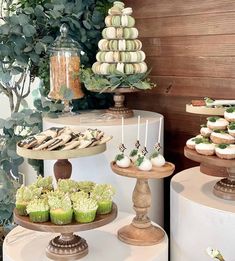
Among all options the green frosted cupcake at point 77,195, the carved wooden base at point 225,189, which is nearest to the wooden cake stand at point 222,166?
the carved wooden base at point 225,189

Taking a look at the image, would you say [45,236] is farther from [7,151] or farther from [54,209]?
[7,151]

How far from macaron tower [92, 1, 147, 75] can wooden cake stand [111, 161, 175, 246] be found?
51 centimetres

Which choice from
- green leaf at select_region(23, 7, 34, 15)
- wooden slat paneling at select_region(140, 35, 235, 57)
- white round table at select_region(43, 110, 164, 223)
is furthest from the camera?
green leaf at select_region(23, 7, 34, 15)

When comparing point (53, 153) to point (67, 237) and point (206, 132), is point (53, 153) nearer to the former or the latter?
point (67, 237)

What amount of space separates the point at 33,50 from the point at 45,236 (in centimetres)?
98

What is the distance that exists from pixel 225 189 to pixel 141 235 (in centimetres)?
33

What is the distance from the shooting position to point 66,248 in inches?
51.4

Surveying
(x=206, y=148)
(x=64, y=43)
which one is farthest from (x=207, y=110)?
(x=64, y=43)

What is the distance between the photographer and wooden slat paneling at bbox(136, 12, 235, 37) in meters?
1.79

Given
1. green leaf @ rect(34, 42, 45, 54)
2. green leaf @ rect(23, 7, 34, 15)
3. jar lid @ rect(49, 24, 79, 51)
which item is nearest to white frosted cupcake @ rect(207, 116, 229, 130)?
jar lid @ rect(49, 24, 79, 51)

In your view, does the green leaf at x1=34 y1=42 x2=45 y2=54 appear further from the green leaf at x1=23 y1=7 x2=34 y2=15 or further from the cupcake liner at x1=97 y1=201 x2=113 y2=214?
the cupcake liner at x1=97 y1=201 x2=113 y2=214

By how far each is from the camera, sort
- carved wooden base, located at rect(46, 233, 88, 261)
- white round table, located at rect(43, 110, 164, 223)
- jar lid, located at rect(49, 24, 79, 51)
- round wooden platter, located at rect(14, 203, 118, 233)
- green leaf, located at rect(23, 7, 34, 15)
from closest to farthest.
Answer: round wooden platter, located at rect(14, 203, 118, 233) < carved wooden base, located at rect(46, 233, 88, 261) < white round table, located at rect(43, 110, 164, 223) < jar lid, located at rect(49, 24, 79, 51) < green leaf, located at rect(23, 7, 34, 15)

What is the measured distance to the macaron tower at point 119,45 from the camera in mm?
1757

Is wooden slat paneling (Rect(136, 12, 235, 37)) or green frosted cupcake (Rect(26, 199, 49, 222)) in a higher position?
wooden slat paneling (Rect(136, 12, 235, 37))
